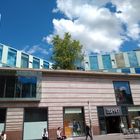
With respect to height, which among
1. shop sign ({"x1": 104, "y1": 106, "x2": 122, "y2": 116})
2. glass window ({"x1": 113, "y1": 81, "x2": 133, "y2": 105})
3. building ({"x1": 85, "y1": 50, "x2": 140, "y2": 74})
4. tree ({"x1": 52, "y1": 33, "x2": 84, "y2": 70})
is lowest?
shop sign ({"x1": 104, "y1": 106, "x2": 122, "y2": 116})

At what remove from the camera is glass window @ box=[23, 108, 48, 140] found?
21.1m

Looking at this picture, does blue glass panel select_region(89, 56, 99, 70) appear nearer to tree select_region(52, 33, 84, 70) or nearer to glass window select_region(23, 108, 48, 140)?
tree select_region(52, 33, 84, 70)

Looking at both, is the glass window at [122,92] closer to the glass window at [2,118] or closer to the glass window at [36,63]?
the glass window at [2,118]

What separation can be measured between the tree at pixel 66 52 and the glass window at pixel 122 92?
9.49 meters

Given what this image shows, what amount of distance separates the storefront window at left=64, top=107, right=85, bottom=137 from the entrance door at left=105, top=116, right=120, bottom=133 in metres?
3.13

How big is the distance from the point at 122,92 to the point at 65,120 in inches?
310

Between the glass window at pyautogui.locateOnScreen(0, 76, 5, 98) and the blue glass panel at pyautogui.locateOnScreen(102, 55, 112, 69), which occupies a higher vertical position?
the blue glass panel at pyautogui.locateOnScreen(102, 55, 112, 69)

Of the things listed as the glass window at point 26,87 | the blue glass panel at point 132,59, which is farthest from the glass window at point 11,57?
the glass window at point 26,87

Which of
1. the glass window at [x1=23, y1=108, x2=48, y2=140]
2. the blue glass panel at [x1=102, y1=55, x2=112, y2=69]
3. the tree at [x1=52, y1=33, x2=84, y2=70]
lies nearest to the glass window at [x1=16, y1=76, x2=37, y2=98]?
the glass window at [x1=23, y1=108, x2=48, y2=140]

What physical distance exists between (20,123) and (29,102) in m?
2.16

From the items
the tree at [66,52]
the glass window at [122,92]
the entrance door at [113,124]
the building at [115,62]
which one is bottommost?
the entrance door at [113,124]

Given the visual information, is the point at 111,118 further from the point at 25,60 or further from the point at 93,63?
the point at 25,60

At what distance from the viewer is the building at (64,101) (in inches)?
831

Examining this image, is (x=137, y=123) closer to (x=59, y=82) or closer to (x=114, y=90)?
(x=114, y=90)
